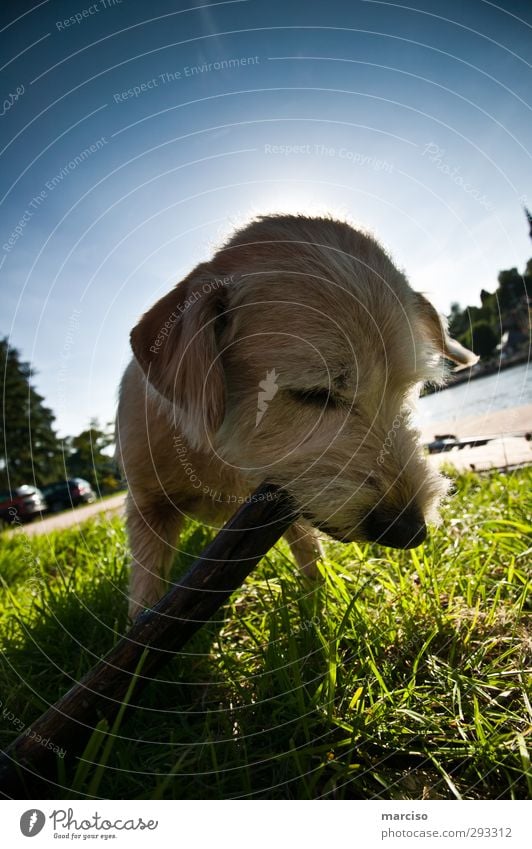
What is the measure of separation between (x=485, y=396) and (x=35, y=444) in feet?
35.3

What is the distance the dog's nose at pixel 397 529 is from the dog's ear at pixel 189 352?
2.46 feet

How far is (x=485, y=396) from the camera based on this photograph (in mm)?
3643

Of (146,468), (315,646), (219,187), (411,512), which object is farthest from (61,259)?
(315,646)

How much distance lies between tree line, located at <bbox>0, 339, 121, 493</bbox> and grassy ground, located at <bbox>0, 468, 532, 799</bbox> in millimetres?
936

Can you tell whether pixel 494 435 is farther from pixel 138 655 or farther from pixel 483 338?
pixel 138 655

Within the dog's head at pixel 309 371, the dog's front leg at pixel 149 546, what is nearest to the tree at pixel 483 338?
the dog's head at pixel 309 371

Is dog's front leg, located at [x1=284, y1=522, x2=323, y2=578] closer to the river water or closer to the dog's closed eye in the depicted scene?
the dog's closed eye

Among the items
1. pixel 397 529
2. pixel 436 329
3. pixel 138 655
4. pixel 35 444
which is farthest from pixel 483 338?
pixel 35 444

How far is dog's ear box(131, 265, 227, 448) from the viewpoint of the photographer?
1.92 metres

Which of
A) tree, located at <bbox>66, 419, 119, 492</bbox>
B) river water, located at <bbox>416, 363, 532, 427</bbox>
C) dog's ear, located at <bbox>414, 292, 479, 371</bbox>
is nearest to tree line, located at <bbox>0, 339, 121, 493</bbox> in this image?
tree, located at <bbox>66, 419, 119, 492</bbox>

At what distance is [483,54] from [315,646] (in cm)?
265

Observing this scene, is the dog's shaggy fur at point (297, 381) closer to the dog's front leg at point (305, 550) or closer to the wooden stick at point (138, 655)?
the dog's front leg at point (305, 550)
